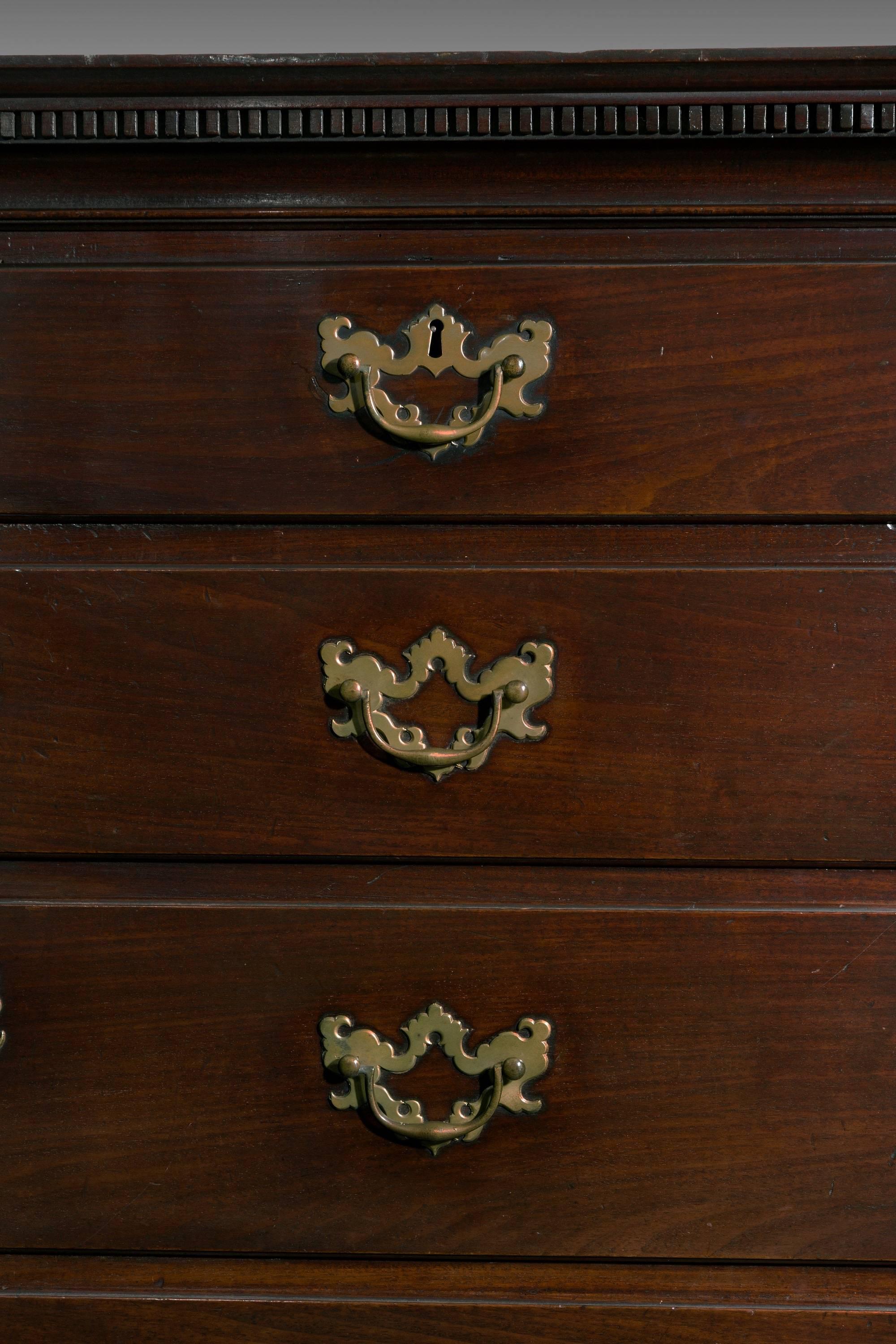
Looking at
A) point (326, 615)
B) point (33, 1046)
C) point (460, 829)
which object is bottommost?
point (33, 1046)

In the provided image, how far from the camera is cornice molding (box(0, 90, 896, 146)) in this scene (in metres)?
0.57

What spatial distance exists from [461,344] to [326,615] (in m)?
0.17

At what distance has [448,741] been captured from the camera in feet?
2.01

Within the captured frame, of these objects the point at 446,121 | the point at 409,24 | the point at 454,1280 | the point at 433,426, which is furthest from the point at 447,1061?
the point at 409,24

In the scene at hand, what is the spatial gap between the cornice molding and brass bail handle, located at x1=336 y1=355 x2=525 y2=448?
4.9 inches

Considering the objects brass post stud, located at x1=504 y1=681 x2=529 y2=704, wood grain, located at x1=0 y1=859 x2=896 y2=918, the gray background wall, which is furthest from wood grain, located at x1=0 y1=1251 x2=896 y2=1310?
the gray background wall

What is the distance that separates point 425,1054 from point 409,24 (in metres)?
1.08

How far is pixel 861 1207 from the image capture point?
1.98 feet

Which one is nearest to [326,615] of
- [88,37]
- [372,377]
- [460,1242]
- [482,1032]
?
[372,377]

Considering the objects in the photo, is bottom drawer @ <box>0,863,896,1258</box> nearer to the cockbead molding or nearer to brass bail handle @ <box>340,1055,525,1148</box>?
brass bail handle @ <box>340,1055,525,1148</box>

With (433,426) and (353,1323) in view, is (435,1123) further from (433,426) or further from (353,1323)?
(433,426)

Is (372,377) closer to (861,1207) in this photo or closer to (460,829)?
(460,829)

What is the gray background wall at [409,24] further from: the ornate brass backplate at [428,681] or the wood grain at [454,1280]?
the wood grain at [454,1280]

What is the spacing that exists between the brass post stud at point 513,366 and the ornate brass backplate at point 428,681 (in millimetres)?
150
